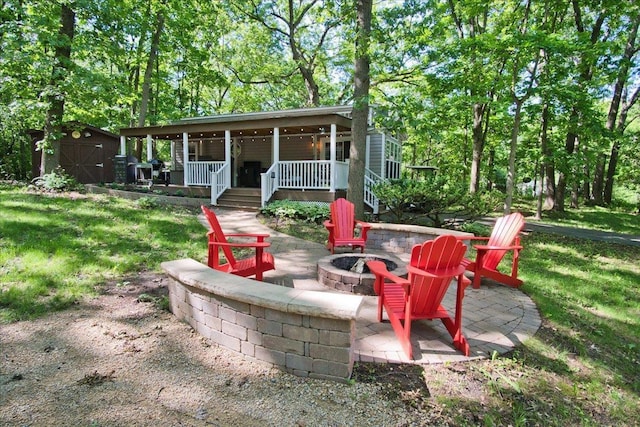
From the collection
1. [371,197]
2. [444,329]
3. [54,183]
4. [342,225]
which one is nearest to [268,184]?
[371,197]

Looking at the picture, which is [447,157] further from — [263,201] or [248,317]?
[248,317]

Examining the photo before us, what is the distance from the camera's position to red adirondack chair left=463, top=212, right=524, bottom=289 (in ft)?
14.4

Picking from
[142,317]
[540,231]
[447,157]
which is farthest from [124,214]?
[447,157]

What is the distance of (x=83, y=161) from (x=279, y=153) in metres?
9.48

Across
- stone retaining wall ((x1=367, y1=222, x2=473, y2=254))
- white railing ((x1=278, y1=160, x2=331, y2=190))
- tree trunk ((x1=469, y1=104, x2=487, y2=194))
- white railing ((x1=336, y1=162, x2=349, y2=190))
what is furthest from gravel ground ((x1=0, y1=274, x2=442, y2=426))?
tree trunk ((x1=469, y1=104, x2=487, y2=194))

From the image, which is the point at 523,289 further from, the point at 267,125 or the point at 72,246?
the point at 267,125

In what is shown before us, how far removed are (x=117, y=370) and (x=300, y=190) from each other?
884 centimetres

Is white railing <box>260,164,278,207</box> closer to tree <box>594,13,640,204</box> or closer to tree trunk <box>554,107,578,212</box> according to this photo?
tree trunk <box>554,107,578,212</box>

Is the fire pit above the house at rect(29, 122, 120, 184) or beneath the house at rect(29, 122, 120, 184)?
beneath

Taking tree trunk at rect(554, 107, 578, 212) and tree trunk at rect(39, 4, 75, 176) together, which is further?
tree trunk at rect(554, 107, 578, 212)

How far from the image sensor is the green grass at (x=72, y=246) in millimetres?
3486

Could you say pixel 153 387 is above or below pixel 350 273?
below

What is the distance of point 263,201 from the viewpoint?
10.5 m

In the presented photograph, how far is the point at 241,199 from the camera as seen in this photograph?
11.3 meters
